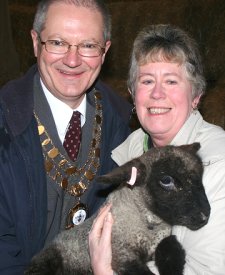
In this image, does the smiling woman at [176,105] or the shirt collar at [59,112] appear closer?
the smiling woman at [176,105]

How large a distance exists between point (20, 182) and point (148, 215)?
36.4 inches

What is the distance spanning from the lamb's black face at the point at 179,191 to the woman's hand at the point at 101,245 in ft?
1.03

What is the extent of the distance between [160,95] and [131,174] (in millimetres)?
625

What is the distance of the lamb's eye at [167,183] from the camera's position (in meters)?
2.74

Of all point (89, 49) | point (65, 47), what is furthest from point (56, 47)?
point (89, 49)

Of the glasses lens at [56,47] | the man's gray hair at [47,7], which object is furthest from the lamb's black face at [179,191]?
the man's gray hair at [47,7]

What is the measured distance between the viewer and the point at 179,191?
2.71 metres

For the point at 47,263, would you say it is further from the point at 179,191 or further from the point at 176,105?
the point at 176,105

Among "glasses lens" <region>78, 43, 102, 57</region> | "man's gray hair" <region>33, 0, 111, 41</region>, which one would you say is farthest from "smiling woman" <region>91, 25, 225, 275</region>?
"man's gray hair" <region>33, 0, 111, 41</region>

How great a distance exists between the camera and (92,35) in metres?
3.48

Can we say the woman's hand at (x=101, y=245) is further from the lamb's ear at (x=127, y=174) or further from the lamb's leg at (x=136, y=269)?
the lamb's ear at (x=127, y=174)

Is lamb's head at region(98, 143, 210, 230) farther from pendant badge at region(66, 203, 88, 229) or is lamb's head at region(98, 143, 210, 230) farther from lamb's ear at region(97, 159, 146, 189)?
pendant badge at region(66, 203, 88, 229)

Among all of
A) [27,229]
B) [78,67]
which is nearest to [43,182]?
[27,229]

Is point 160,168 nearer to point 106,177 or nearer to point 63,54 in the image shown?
point 106,177
